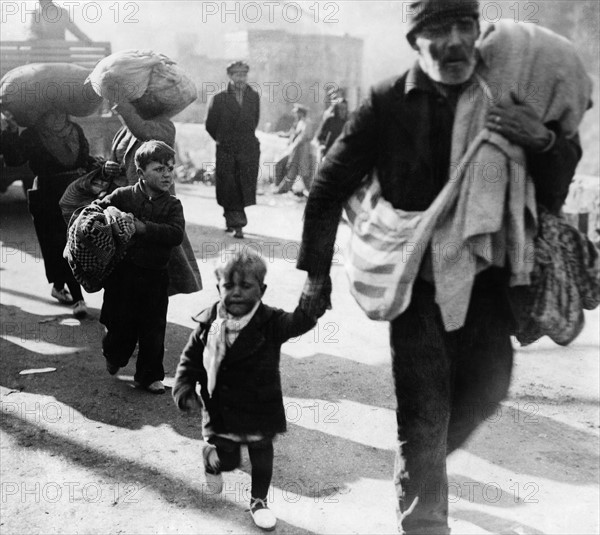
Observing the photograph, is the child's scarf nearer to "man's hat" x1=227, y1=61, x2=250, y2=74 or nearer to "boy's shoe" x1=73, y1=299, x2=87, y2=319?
"boy's shoe" x1=73, y1=299, x2=87, y2=319

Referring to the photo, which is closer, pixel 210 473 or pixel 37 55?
Answer: pixel 210 473

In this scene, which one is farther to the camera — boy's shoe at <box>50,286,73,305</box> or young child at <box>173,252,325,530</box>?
boy's shoe at <box>50,286,73,305</box>

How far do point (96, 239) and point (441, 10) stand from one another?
7.08ft

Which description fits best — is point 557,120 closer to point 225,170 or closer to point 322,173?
point 322,173

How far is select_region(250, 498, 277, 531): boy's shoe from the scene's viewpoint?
3.33 meters

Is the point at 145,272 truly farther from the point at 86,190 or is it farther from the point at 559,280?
the point at 559,280

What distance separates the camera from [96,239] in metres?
3.92

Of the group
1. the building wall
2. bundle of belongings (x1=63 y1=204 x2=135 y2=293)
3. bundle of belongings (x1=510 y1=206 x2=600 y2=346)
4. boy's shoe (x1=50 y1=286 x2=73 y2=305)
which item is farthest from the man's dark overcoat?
the building wall

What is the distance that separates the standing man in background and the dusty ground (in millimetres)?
3470

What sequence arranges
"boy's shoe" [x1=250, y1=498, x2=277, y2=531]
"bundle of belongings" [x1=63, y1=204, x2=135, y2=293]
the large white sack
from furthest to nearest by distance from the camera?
the large white sack → "bundle of belongings" [x1=63, y1=204, x2=135, y2=293] → "boy's shoe" [x1=250, y1=498, x2=277, y2=531]

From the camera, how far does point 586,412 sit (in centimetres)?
462

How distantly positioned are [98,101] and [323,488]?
150 inches

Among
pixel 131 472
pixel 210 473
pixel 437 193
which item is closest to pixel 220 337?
pixel 210 473

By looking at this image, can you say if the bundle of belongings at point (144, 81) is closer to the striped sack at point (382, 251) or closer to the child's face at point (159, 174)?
the child's face at point (159, 174)
